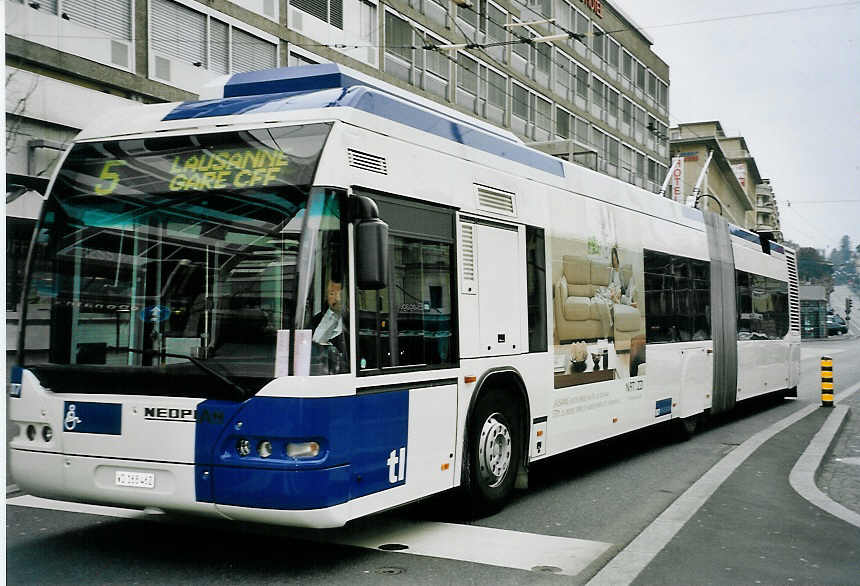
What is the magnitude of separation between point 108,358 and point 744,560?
4352 mm

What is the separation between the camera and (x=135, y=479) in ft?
20.2

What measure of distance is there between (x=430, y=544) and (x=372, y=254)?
2210 millimetres

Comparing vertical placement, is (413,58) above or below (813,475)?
above

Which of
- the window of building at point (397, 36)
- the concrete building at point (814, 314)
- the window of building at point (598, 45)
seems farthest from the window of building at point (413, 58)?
the concrete building at point (814, 314)

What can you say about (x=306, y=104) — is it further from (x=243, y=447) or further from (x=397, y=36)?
(x=397, y=36)

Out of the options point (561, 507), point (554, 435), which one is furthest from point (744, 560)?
point (554, 435)

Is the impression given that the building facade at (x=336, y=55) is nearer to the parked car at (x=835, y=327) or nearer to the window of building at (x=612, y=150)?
the window of building at (x=612, y=150)

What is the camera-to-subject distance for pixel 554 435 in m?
9.14

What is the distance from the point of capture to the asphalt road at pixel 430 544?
20.2 feet

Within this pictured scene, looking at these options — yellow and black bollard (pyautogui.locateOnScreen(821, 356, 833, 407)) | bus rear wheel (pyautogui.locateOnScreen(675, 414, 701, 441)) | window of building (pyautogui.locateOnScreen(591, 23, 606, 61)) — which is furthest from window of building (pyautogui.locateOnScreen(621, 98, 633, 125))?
bus rear wheel (pyautogui.locateOnScreen(675, 414, 701, 441))

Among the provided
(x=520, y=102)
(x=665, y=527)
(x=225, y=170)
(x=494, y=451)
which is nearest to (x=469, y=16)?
(x=520, y=102)

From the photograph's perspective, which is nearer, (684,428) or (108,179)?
(108,179)

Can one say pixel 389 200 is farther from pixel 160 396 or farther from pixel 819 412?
pixel 819 412

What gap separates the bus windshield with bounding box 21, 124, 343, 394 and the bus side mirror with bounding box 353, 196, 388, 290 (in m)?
0.16
